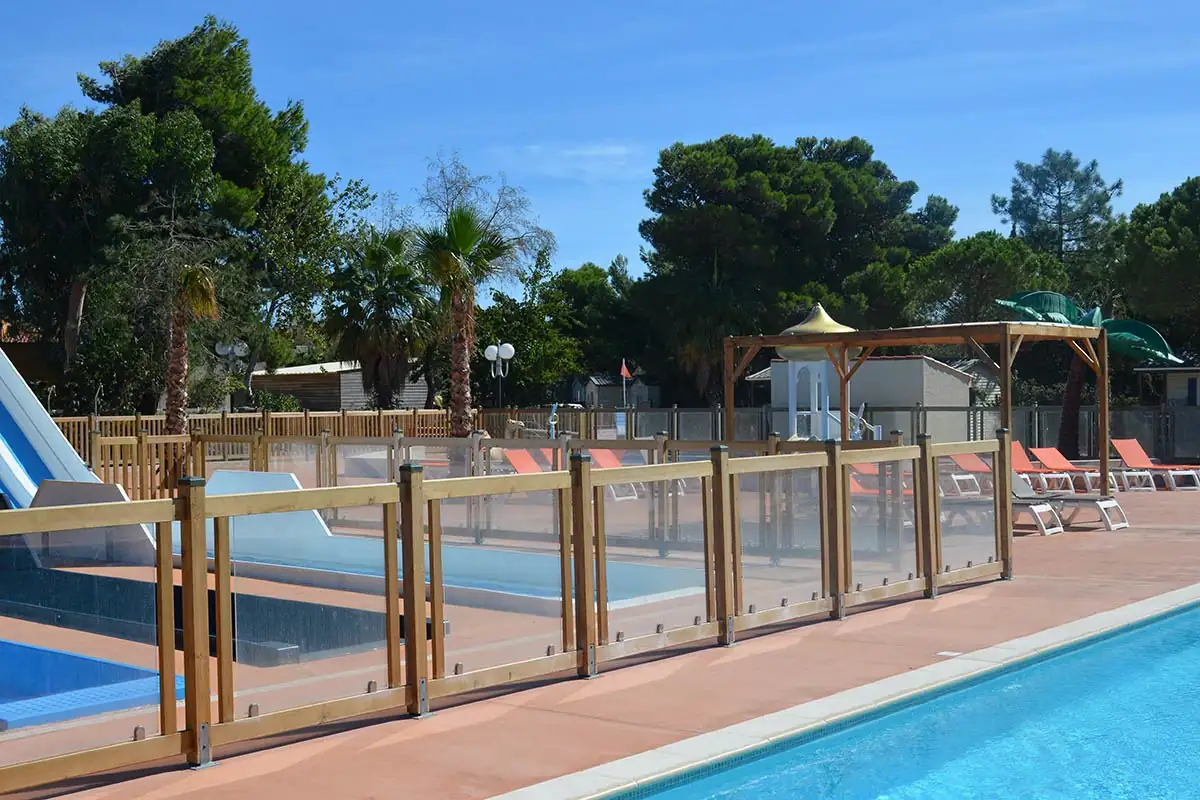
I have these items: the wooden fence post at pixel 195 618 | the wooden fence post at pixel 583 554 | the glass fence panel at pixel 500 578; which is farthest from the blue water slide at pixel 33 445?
the wooden fence post at pixel 195 618

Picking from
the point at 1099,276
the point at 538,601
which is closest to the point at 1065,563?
the point at 538,601

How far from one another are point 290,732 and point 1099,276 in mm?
52152

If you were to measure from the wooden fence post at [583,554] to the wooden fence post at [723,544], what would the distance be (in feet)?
3.79

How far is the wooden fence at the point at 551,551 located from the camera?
5559mm

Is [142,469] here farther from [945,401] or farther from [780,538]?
[945,401]

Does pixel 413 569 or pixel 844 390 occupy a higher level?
pixel 844 390

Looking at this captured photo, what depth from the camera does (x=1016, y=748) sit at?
7.00m

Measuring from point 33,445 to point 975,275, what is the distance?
34593 mm

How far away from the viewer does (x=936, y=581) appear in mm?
10633

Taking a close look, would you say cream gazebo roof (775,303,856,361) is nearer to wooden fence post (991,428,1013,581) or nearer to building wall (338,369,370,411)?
wooden fence post (991,428,1013,581)

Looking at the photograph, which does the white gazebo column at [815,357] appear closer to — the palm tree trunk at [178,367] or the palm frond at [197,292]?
the palm frond at [197,292]

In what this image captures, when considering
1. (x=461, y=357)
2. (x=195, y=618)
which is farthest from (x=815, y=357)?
(x=195, y=618)

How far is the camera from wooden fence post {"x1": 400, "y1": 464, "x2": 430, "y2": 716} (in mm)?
→ 6535

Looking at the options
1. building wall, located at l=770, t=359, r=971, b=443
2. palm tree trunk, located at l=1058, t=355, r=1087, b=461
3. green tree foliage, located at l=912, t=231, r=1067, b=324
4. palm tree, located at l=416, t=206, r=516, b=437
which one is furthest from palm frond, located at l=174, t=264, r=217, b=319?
green tree foliage, located at l=912, t=231, r=1067, b=324
